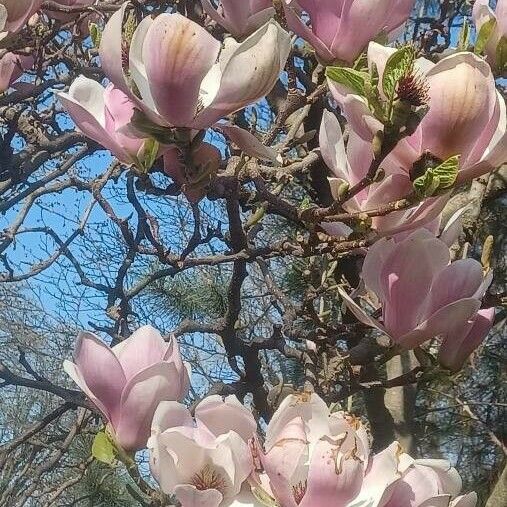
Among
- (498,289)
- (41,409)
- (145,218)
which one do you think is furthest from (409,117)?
(41,409)

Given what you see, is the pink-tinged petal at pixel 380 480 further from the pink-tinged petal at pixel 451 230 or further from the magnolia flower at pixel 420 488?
the pink-tinged petal at pixel 451 230

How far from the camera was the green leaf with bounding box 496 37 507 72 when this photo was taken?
617 millimetres

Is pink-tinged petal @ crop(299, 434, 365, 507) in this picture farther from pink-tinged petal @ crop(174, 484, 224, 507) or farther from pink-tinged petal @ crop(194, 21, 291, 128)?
pink-tinged petal @ crop(194, 21, 291, 128)

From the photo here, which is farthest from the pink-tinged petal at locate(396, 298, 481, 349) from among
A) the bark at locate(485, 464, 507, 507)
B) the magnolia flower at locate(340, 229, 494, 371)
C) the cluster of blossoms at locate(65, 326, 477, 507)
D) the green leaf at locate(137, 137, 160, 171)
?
the bark at locate(485, 464, 507, 507)

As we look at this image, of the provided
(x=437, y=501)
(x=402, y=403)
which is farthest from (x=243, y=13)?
(x=402, y=403)

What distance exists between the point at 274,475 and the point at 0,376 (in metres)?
0.56

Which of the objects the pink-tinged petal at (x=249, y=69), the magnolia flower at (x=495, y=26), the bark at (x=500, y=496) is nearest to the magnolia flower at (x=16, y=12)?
the pink-tinged petal at (x=249, y=69)

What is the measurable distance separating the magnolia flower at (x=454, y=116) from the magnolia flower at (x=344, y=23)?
0.08m

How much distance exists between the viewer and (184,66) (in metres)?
0.43

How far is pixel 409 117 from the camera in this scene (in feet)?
1.36

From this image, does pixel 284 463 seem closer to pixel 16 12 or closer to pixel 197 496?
pixel 197 496

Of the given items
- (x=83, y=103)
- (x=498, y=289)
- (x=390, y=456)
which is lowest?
(x=390, y=456)

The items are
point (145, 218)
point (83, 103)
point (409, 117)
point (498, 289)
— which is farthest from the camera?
point (498, 289)

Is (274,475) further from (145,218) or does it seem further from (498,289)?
(498,289)
